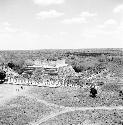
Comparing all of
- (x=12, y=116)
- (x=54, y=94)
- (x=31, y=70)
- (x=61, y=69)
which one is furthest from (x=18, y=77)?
(x=12, y=116)

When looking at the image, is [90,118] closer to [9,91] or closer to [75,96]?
[75,96]

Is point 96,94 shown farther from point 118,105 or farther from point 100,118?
point 100,118

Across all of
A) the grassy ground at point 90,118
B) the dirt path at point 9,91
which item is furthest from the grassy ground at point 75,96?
the grassy ground at point 90,118

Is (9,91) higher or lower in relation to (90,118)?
higher

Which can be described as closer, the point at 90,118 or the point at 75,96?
the point at 90,118

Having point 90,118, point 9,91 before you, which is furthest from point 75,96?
point 9,91

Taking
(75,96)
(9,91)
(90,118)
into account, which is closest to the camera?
(90,118)

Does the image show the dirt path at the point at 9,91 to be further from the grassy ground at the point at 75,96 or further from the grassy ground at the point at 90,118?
the grassy ground at the point at 90,118

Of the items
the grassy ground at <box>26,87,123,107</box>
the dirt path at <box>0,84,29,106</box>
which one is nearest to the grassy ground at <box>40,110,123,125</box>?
the grassy ground at <box>26,87,123,107</box>

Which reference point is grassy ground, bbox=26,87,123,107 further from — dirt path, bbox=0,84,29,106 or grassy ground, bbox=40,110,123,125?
grassy ground, bbox=40,110,123,125

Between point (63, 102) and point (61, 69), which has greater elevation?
point (61, 69)

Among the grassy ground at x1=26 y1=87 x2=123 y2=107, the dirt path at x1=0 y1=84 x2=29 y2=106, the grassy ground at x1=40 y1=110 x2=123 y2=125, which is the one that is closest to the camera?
the grassy ground at x1=40 y1=110 x2=123 y2=125
